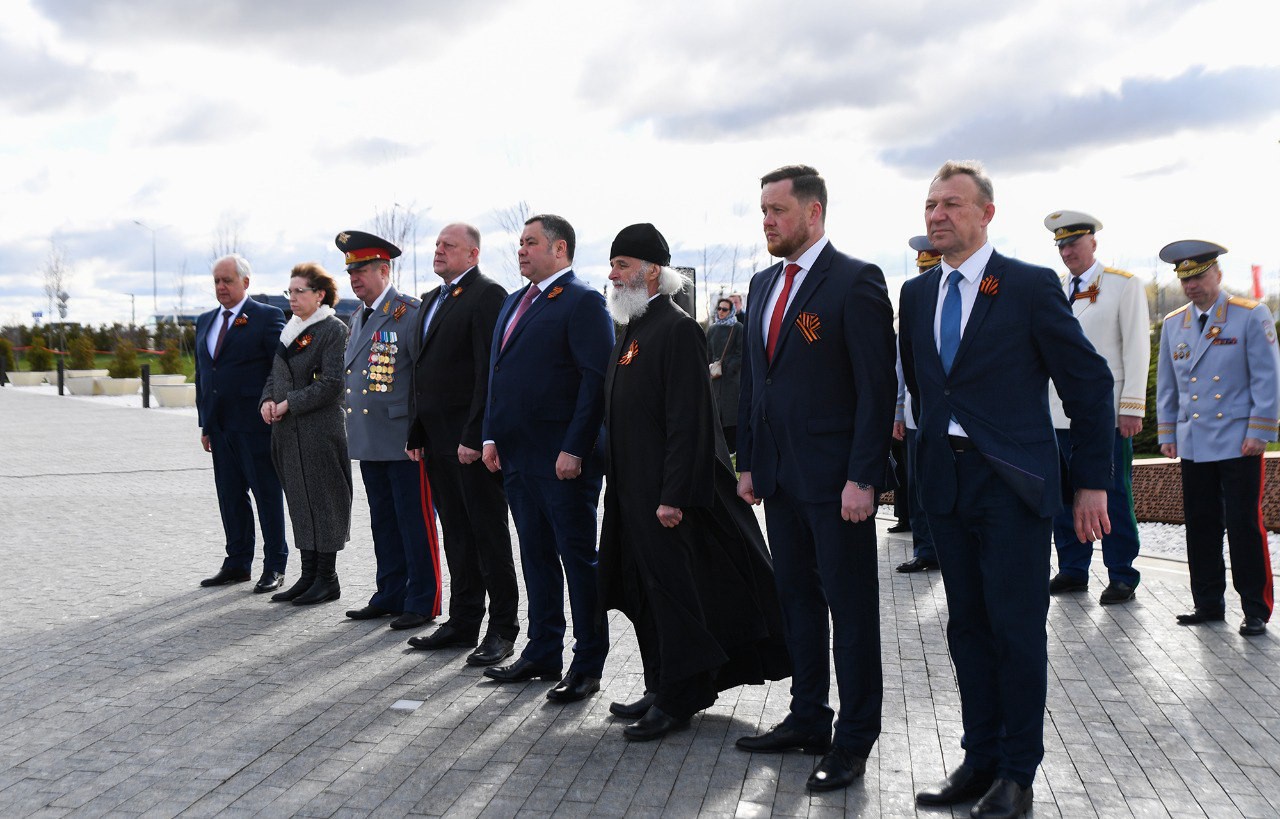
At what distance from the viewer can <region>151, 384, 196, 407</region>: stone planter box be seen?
31047 millimetres

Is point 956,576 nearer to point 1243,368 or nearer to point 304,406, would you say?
point 1243,368

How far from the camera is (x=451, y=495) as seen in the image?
641 cm

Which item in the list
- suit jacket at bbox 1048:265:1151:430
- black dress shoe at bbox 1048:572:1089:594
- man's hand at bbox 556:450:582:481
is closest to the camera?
man's hand at bbox 556:450:582:481

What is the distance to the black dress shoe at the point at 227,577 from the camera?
8117 mm

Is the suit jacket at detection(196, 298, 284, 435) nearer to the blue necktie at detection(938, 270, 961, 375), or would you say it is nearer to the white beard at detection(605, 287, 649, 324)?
the white beard at detection(605, 287, 649, 324)

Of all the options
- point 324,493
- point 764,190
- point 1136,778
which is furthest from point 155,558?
point 1136,778

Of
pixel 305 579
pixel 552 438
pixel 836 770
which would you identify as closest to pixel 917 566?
pixel 552 438

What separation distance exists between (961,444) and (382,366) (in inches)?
154

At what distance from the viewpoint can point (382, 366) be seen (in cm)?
681

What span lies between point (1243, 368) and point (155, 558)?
305 inches

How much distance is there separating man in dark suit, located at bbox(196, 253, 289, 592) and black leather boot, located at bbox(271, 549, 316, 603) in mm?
340

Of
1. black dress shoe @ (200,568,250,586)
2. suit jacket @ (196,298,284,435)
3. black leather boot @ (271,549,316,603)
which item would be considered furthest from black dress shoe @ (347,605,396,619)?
suit jacket @ (196,298,284,435)

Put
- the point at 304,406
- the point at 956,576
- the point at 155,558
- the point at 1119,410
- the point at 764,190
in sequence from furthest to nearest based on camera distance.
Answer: the point at 155,558
the point at 304,406
the point at 1119,410
the point at 764,190
the point at 956,576

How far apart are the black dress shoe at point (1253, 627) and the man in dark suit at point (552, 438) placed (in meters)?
3.48
